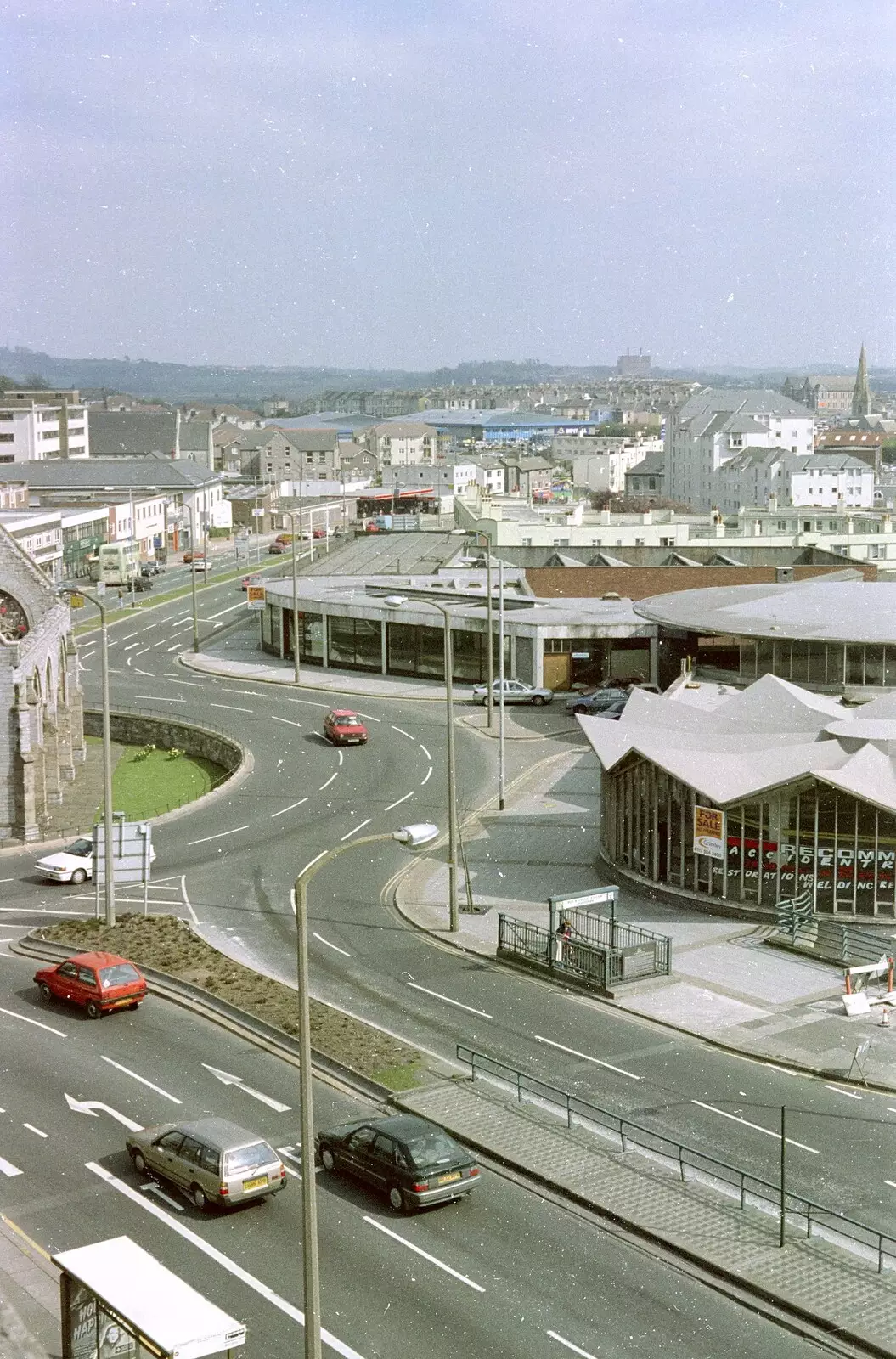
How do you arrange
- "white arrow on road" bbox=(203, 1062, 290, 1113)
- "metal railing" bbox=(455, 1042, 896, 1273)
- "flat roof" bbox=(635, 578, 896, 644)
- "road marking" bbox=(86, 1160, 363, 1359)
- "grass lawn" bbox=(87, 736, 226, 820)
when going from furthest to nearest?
"grass lawn" bbox=(87, 736, 226, 820) < "flat roof" bbox=(635, 578, 896, 644) < "white arrow on road" bbox=(203, 1062, 290, 1113) < "metal railing" bbox=(455, 1042, 896, 1273) < "road marking" bbox=(86, 1160, 363, 1359)

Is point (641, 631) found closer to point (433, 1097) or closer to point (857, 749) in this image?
point (857, 749)

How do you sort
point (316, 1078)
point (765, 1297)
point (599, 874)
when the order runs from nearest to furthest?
point (765, 1297) → point (316, 1078) → point (599, 874)

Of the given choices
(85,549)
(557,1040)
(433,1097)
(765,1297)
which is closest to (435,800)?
(557,1040)

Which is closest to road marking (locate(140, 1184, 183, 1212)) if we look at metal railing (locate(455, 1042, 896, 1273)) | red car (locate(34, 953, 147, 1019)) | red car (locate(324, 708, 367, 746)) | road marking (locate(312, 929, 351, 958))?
metal railing (locate(455, 1042, 896, 1273))

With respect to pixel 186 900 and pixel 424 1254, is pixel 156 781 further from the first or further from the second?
pixel 424 1254

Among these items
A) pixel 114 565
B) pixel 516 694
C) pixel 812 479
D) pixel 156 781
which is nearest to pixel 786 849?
pixel 156 781

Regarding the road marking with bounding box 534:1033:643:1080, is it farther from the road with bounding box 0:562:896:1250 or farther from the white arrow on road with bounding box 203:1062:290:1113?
the white arrow on road with bounding box 203:1062:290:1113

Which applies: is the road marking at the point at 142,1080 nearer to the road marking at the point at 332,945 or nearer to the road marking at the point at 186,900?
the road marking at the point at 332,945
